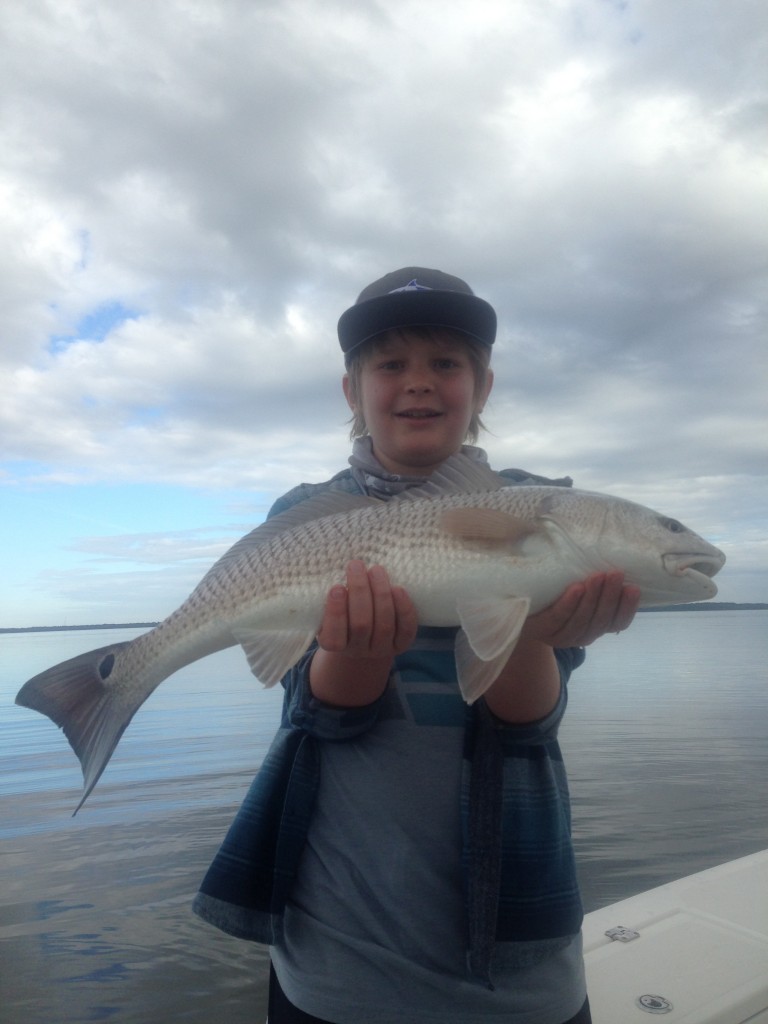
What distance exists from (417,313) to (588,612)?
153 centimetres

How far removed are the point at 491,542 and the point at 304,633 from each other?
0.89 metres

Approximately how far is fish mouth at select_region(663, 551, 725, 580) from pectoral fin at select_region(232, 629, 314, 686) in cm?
159

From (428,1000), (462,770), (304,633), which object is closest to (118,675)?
(304,633)

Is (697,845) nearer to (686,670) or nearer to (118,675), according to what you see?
(118,675)

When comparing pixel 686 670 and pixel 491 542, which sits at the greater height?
pixel 491 542

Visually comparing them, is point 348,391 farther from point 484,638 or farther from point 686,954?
point 686,954

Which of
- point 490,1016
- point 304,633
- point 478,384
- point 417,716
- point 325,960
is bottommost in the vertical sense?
point 490,1016

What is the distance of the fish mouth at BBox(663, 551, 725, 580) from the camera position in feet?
10.2

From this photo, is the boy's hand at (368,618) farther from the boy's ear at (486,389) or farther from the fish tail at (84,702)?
the boy's ear at (486,389)

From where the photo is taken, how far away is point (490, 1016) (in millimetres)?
2379

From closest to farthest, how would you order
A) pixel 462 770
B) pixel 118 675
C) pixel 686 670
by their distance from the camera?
1. pixel 462 770
2. pixel 118 675
3. pixel 686 670


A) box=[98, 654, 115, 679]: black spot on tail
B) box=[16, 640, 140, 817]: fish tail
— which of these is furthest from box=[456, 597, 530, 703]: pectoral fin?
box=[98, 654, 115, 679]: black spot on tail

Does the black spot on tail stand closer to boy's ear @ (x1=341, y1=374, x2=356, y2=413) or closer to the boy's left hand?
boy's ear @ (x1=341, y1=374, x2=356, y2=413)

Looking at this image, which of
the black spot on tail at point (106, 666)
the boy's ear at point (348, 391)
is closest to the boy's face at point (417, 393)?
the boy's ear at point (348, 391)
